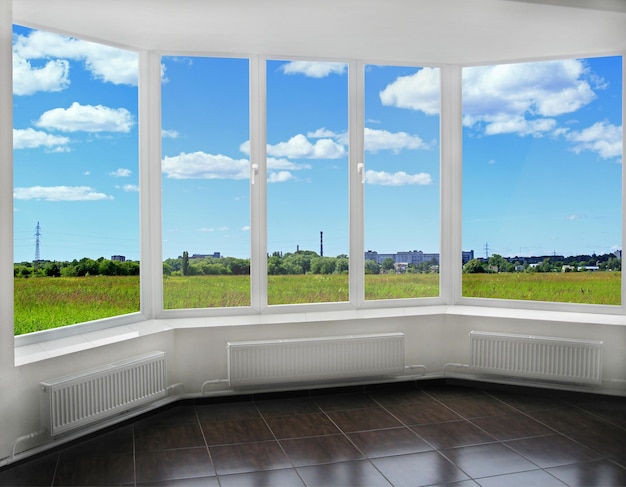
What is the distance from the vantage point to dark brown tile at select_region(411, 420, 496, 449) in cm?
362

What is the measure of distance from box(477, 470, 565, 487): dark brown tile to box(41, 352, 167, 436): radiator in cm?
224

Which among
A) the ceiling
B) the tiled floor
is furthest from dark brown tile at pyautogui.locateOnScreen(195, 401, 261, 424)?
the ceiling

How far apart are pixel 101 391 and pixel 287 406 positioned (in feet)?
4.33

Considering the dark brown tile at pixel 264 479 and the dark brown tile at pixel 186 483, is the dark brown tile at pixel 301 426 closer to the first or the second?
the dark brown tile at pixel 264 479

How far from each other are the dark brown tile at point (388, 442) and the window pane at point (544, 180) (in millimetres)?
1845

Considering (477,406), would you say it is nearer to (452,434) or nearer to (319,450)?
(452,434)

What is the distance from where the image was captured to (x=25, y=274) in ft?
12.7

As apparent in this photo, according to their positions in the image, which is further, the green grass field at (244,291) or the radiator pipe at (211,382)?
the radiator pipe at (211,382)

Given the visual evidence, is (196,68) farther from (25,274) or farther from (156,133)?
(25,274)

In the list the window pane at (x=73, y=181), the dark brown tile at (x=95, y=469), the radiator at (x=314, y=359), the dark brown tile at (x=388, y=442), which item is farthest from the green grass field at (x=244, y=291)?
the dark brown tile at (x=388, y=442)

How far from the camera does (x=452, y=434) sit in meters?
3.76

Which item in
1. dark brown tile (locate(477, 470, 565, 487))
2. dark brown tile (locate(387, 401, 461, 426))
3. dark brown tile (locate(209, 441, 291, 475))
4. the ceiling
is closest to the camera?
dark brown tile (locate(477, 470, 565, 487))

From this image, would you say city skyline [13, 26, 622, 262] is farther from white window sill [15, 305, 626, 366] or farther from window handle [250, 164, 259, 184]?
white window sill [15, 305, 626, 366]

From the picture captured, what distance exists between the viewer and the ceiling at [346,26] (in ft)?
11.9
